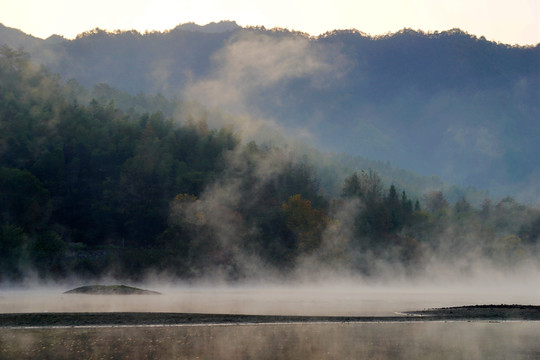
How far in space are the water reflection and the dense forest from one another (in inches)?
3131

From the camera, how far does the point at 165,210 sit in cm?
15650

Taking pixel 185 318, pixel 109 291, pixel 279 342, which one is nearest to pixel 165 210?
pixel 109 291

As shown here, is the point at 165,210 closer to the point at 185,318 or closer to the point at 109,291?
the point at 109,291

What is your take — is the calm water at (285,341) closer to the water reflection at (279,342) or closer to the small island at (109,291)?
the water reflection at (279,342)

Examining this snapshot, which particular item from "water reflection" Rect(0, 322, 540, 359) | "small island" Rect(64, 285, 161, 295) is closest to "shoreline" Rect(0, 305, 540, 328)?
"water reflection" Rect(0, 322, 540, 359)

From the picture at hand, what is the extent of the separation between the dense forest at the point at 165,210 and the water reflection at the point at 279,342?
79534mm

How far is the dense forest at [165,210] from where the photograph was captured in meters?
140

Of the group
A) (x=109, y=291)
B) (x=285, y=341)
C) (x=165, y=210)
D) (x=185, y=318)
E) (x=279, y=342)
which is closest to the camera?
(x=279, y=342)

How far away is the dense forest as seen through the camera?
140 metres

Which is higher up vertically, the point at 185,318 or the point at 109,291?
the point at 109,291

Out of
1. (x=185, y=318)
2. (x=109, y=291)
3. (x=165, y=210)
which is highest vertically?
(x=165, y=210)

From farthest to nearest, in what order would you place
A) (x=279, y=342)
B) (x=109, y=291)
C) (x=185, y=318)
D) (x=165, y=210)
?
(x=165, y=210) < (x=109, y=291) < (x=185, y=318) < (x=279, y=342)

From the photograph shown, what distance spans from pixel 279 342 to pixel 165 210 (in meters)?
115

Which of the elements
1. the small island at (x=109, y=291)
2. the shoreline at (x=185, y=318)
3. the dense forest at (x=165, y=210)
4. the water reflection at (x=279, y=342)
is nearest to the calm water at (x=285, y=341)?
the water reflection at (x=279, y=342)
